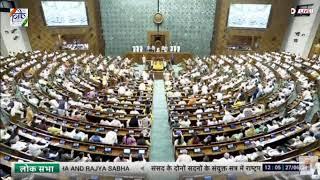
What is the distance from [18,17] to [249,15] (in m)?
23.6

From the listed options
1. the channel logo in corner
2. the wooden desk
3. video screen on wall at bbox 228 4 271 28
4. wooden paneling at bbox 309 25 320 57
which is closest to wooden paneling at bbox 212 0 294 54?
video screen on wall at bbox 228 4 271 28

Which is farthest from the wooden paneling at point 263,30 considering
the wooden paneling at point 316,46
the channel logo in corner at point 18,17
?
the channel logo in corner at point 18,17

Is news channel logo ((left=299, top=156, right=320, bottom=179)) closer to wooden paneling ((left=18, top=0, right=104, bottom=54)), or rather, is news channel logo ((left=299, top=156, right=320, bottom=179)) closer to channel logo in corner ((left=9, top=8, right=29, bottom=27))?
channel logo in corner ((left=9, top=8, right=29, bottom=27))

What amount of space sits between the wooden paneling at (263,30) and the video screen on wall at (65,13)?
48.4ft

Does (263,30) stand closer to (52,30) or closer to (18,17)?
(52,30)

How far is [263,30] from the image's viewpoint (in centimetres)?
3212

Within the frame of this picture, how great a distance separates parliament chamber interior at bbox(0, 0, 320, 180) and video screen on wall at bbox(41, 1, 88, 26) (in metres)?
0.11

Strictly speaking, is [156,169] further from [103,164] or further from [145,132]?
[145,132]

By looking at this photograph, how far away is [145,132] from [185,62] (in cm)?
1971

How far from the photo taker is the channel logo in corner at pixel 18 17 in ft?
91.8

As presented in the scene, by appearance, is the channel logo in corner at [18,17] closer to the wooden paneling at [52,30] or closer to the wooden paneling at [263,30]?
the wooden paneling at [52,30]

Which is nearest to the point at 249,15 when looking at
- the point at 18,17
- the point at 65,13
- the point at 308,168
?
the point at 65,13

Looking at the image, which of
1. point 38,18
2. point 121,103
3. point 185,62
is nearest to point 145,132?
point 121,103

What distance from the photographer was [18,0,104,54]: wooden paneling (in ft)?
102
